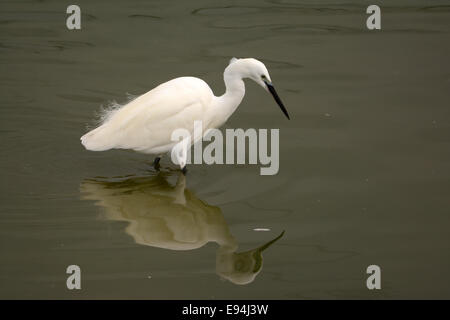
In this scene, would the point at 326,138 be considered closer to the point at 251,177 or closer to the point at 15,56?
the point at 251,177

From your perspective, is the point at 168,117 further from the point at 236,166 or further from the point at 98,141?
the point at 236,166

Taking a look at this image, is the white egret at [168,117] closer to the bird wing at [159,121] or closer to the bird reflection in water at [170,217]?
the bird wing at [159,121]

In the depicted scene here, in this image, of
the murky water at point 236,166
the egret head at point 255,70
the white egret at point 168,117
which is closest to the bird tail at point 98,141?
the white egret at point 168,117

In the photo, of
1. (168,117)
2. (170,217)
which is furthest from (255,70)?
(170,217)

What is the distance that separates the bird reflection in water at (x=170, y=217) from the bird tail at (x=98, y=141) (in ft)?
0.88

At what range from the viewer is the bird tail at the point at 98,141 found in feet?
21.8

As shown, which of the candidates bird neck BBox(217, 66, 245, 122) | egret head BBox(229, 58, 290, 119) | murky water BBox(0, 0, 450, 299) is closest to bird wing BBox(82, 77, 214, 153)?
bird neck BBox(217, 66, 245, 122)

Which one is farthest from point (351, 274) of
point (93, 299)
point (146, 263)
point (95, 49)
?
point (95, 49)

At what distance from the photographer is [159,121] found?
21.8ft

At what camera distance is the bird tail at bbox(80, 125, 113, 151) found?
6.64 meters

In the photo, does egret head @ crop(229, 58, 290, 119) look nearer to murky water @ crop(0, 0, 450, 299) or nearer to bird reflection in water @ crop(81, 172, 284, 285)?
murky water @ crop(0, 0, 450, 299)

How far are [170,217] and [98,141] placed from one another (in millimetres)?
1062

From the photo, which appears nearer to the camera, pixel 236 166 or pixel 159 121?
pixel 159 121

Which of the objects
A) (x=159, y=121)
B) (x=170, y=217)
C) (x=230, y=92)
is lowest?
(x=170, y=217)
